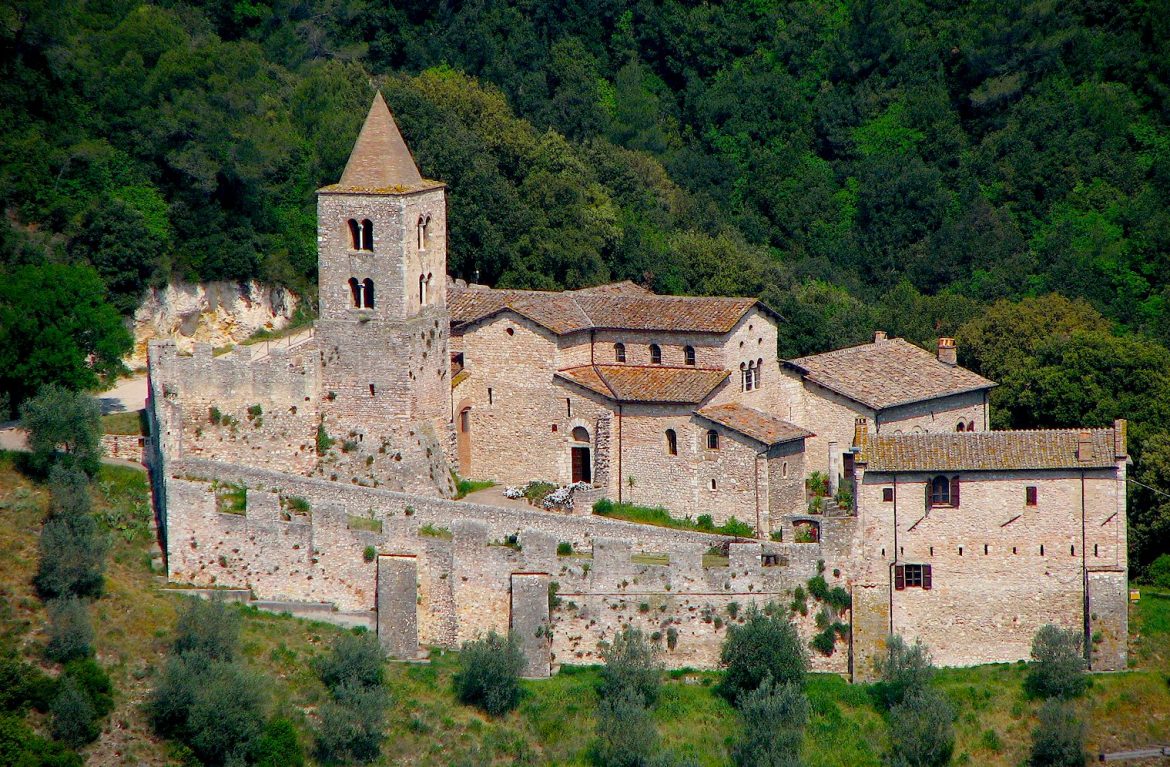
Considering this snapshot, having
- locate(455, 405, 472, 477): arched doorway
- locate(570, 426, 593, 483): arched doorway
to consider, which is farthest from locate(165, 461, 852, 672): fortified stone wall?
locate(455, 405, 472, 477): arched doorway

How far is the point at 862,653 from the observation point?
186ft

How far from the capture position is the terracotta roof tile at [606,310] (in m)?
64.1

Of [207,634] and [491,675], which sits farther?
[491,675]

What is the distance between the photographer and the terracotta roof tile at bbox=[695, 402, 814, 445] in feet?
200

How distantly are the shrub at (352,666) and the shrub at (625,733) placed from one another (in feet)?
17.7

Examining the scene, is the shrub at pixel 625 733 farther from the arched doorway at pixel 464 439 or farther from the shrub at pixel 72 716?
the shrub at pixel 72 716

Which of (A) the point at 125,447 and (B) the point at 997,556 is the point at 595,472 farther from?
(A) the point at 125,447

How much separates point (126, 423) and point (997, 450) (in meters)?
23.6

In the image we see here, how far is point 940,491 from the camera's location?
2229 inches

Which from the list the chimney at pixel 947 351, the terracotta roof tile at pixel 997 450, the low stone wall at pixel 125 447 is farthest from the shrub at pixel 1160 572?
the low stone wall at pixel 125 447

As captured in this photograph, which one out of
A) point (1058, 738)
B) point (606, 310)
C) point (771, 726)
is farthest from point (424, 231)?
point (1058, 738)

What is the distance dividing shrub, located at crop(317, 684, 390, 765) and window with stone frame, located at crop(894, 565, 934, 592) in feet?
42.5

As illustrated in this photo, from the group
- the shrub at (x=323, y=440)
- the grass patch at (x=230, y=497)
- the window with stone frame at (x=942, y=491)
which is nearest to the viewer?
the window with stone frame at (x=942, y=491)

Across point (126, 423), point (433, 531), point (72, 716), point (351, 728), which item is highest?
point (126, 423)
